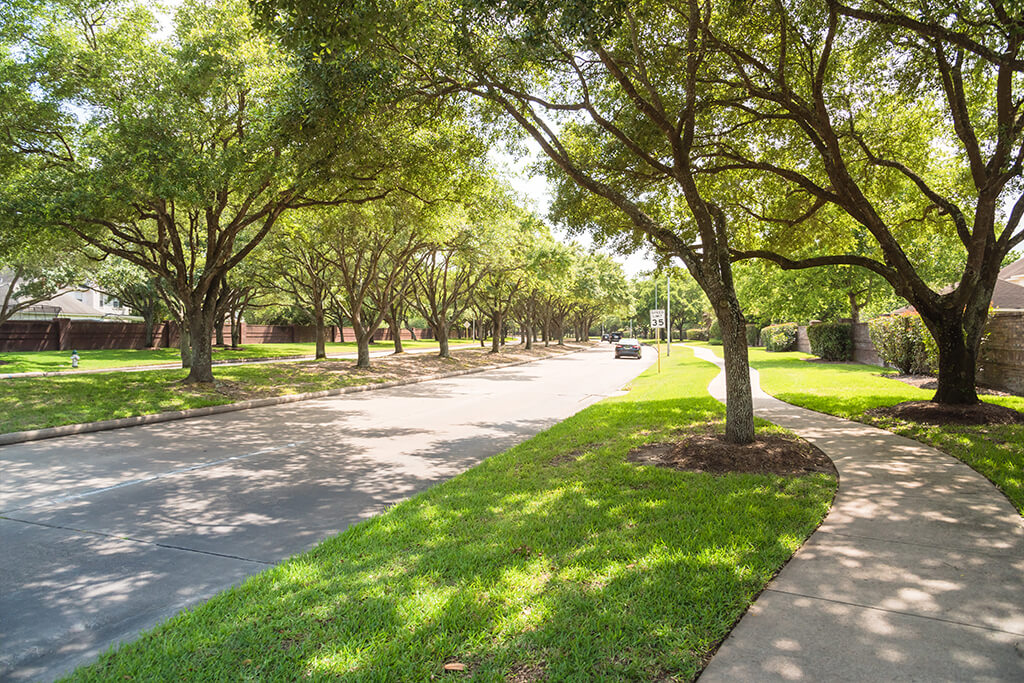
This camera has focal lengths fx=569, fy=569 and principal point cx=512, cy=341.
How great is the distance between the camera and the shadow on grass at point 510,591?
9.70ft

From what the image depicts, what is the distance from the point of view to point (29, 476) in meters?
7.39

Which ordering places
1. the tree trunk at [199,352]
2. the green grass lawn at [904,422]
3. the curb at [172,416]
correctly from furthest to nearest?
the tree trunk at [199,352] → the curb at [172,416] → the green grass lawn at [904,422]

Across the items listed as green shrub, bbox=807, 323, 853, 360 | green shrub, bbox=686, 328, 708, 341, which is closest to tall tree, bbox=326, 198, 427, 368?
green shrub, bbox=807, 323, 853, 360

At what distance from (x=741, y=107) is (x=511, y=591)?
32.7 feet

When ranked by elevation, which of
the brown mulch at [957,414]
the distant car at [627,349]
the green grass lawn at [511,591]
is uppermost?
the distant car at [627,349]

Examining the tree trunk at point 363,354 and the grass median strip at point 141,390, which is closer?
the grass median strip at point 141,390

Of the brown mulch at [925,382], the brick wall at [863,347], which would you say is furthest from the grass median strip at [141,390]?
the brick wall at [863,347]

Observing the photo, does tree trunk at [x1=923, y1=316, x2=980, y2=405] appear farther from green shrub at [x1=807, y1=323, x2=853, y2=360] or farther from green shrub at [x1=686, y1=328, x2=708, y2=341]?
green shrub at [x1=686, y1=328, x2=708, y2=341]

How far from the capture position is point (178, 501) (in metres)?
6.20

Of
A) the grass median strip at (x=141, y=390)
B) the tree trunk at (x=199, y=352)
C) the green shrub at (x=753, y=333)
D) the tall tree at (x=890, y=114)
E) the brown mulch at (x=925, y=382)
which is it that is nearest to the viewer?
the tall tree at (x=890, y=114)

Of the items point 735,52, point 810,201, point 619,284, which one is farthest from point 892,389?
point 619,284

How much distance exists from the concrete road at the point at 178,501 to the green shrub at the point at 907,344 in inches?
481

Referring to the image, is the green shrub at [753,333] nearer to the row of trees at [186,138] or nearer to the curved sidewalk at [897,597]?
the row of trees at [186,138]

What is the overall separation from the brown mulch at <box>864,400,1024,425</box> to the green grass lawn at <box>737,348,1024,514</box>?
313 millimetres
